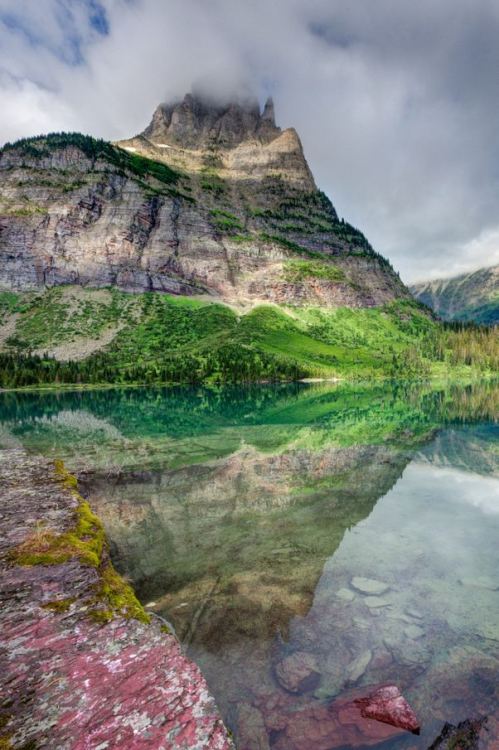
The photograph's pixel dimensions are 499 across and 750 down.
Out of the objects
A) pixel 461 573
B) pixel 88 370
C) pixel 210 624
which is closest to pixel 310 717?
pixel 210 624

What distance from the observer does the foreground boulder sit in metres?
6.63

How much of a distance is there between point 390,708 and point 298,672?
8.12 ft

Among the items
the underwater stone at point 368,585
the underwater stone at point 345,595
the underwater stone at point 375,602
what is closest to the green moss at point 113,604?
the underwater stone at point 345,595

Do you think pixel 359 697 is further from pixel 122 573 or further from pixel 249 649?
pixel 122 573

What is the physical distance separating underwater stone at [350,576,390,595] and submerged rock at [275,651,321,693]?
4287 mm

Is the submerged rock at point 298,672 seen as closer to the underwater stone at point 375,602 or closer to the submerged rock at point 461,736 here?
the submerged rock at point 461,736

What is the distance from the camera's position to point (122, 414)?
257 feet

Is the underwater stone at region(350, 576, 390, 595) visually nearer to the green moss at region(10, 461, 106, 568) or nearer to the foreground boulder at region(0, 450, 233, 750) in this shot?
the foreground boulder at region(0, 450, 233, 750)

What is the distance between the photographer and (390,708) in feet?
31.8

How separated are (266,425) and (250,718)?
51.0 m

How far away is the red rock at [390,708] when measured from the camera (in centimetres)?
938

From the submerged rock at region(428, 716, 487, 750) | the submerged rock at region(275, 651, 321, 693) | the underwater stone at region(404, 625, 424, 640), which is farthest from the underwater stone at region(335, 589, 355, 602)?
the submerged rock at region(428, 716, 487, 750)

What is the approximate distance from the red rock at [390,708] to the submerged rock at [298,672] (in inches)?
52.4

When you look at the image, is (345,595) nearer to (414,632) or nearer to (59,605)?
(414,632)
